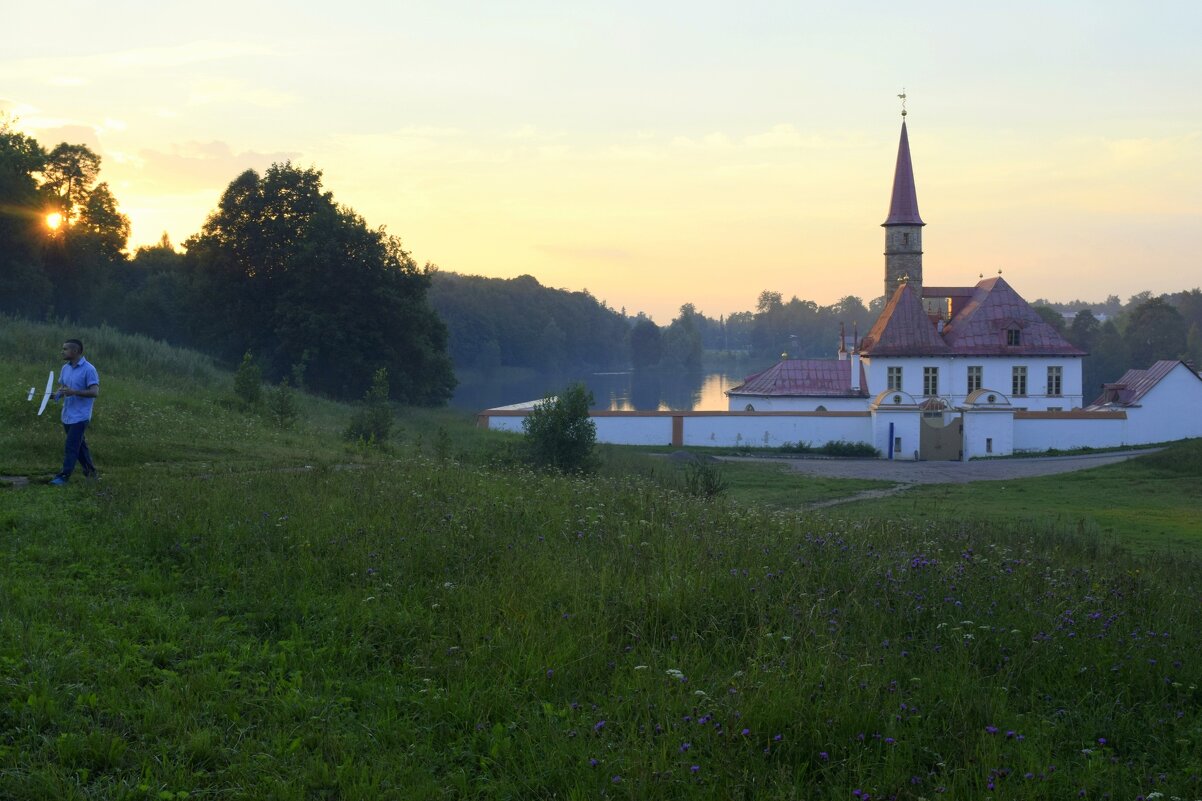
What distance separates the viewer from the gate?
135 feet

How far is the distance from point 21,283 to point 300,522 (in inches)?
1709

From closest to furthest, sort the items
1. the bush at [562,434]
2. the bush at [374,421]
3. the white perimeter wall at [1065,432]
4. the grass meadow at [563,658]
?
the grass meadow at [563,658] → the bush at [562,434] → the bush at [374,421] → the white perimeter wall at [1065,432]

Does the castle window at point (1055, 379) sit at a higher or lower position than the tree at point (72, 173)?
lower

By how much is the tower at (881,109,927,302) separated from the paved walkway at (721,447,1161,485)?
77.2 ft

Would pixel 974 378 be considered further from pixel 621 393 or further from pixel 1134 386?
pixel 621 393

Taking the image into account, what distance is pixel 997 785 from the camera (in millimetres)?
4297

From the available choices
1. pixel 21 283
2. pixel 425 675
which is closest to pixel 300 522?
pixel 425 675

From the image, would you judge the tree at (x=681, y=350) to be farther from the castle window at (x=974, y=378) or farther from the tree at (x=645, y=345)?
the castle window at (x=974, y=378)

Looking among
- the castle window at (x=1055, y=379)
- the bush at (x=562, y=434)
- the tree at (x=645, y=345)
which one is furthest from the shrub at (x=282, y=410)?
the tree at (x=645, y=345)

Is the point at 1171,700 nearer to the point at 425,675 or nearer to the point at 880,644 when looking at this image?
the point at 880,644

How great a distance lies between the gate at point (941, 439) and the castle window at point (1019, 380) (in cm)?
1522

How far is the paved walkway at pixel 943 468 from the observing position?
32.2 metres

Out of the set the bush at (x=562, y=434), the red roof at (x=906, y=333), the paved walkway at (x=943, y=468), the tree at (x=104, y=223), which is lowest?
the paved walkway at (x=943, y=468)

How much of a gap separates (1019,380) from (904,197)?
1498cm
